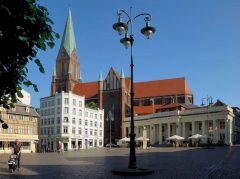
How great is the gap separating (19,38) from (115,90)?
351 ft

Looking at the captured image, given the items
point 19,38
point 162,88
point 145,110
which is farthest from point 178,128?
point 19,38

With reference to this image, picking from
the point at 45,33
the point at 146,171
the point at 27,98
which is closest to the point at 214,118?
the point at 27,98

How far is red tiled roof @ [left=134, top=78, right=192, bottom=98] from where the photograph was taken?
115m

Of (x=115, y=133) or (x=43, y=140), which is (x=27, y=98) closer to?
(x=43, y=140)

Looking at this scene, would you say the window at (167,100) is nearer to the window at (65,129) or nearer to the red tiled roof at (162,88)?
the red tiled roof at (162,88)

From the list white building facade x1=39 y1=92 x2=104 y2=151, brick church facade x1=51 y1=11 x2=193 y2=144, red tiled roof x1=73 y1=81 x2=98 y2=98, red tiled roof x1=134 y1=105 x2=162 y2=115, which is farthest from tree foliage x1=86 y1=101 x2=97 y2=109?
red tiled roof x1=134 y1=105 x2=162 y2=115

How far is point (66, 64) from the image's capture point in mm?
129625

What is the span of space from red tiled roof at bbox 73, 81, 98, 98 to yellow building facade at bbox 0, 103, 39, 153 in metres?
56.0

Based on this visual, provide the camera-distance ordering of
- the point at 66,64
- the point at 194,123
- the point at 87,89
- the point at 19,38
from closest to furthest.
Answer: the point at 19,38, the point at 194,123, the point at 87,89, the point at 66,64

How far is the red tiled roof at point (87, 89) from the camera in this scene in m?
125

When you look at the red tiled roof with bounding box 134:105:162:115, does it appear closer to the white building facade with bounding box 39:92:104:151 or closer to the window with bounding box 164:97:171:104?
the window with bounding box 164:97:171:104

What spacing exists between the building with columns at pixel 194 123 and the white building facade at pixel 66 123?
15.8m

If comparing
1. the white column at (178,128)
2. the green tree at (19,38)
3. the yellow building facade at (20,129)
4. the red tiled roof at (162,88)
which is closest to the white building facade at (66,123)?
the yellow building facade at (20,129)

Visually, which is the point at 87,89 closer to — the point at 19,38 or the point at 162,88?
the point at 162,88
